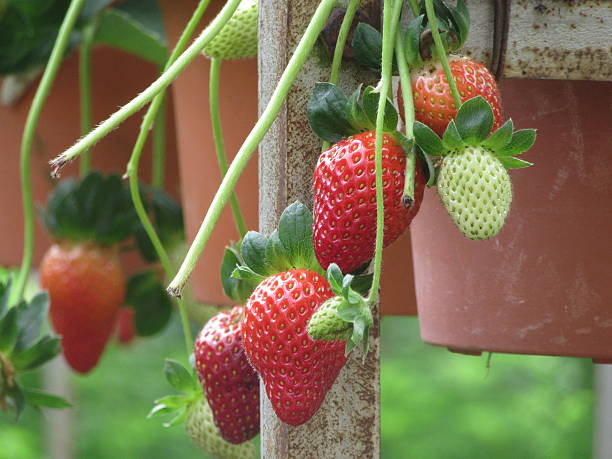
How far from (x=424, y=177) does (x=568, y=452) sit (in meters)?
3.04

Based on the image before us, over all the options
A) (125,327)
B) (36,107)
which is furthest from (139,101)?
(125,327)

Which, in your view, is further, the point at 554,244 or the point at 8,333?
the point at 8,333

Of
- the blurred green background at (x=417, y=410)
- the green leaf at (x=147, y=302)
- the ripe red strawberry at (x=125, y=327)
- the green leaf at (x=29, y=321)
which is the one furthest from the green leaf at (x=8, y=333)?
the blurred green background at (x=417, y=410)

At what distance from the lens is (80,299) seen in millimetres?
1050

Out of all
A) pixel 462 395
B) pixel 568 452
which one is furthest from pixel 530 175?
pixel 462 395

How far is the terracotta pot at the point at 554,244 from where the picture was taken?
2.13 ft

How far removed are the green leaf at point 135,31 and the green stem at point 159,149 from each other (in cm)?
6

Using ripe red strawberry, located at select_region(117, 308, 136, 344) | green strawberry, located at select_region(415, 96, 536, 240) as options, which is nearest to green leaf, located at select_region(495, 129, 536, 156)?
green strawberry, located at select_region(415, 96, 536, 240)

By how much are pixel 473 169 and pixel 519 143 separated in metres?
0.04

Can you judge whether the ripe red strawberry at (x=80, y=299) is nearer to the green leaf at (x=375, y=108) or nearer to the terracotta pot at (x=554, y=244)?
the terracotta pot at (x=554, y=244)

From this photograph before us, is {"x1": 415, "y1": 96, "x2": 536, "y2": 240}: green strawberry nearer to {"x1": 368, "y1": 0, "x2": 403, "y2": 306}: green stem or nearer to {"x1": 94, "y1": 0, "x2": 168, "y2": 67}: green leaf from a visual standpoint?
{"x1": 368, "y1": 0, "x2": 403, "y2": 306}: green stem

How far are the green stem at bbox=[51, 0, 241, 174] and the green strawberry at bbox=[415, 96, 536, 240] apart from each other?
0.39ft

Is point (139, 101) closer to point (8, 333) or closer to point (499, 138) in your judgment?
point (499, 138)

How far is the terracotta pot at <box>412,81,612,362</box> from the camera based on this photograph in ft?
2.13
